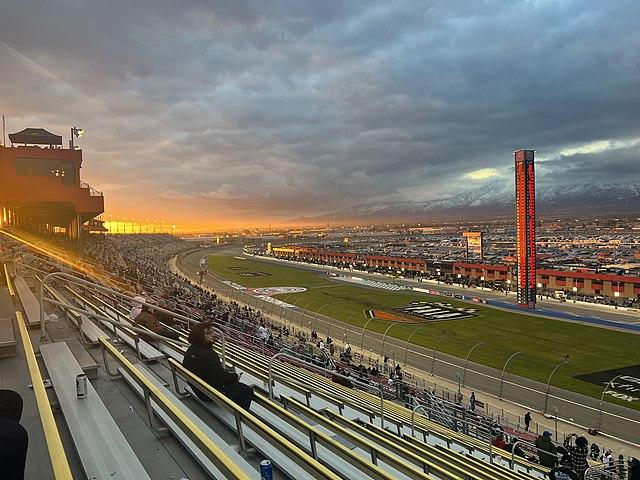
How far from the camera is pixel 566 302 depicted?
57250mm

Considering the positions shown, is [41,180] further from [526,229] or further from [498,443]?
[526,229]

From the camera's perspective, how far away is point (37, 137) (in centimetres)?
3412

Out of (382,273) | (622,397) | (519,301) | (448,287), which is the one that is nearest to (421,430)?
(622,397)

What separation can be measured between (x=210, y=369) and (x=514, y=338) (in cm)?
3890

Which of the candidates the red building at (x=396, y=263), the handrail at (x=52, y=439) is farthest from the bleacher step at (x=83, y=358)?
the red building at (x=396, y=263)

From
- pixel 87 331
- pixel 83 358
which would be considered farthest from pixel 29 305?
pixel 83 358

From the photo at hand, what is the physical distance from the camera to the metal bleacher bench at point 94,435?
4.15 metres

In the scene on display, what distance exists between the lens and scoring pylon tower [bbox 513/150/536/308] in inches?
2136

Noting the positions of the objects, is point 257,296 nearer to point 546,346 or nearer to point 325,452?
point 546,346

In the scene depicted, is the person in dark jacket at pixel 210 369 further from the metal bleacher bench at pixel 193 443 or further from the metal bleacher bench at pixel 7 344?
the metal bleacher bench at pixel 7 344

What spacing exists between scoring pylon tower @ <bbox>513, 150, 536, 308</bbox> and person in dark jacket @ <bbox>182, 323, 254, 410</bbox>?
54.0 meters

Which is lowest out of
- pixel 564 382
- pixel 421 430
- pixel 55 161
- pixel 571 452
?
pixel 564 382

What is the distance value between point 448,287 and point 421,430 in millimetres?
63386

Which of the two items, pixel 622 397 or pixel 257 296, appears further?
pixel 257 296
